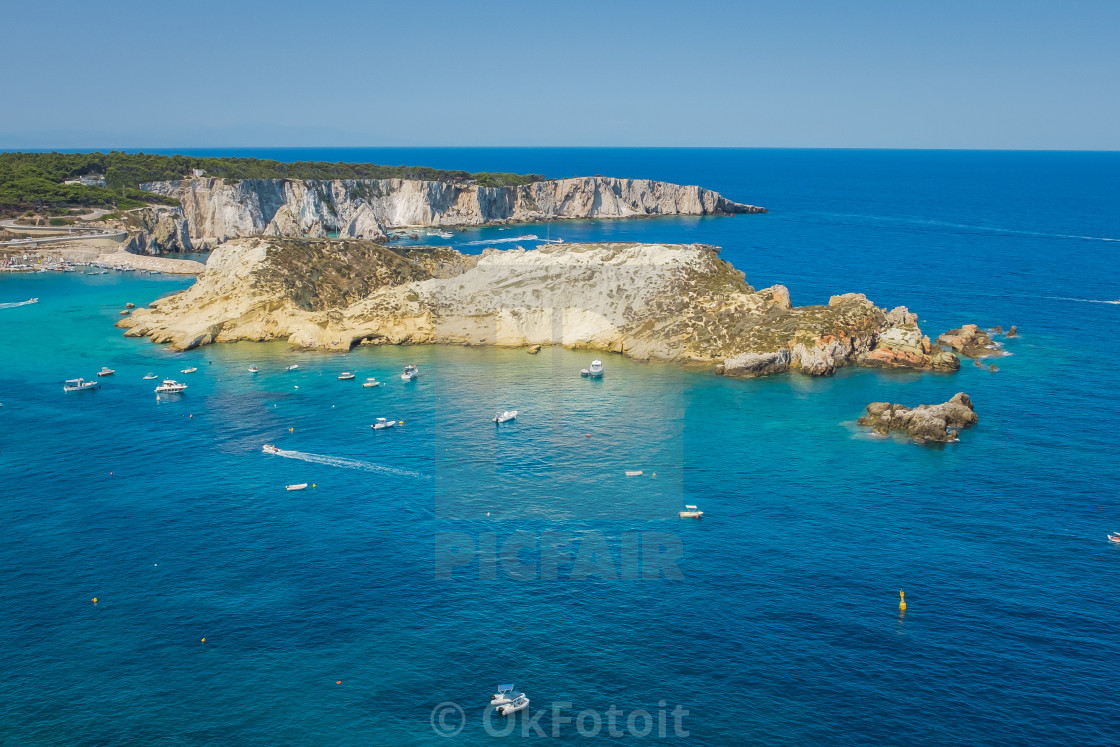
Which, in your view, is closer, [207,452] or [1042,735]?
[1042,735]

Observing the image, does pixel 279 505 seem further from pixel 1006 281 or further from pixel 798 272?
pixel 1006 281

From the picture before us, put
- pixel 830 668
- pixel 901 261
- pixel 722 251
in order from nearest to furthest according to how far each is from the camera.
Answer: pixel 830 668 → pixel 901 261 → pixel 722 251

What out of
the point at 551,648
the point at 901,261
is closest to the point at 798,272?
the point at 901,261

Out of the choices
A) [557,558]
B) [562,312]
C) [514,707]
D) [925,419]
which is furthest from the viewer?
[562,312]

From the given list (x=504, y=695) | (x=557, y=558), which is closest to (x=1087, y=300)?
(x=557, y=558)

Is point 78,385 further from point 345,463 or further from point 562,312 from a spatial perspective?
point 562,312

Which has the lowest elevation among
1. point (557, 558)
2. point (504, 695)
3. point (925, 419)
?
point (504, 695)

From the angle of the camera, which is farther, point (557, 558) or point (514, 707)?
point (557, 558)
